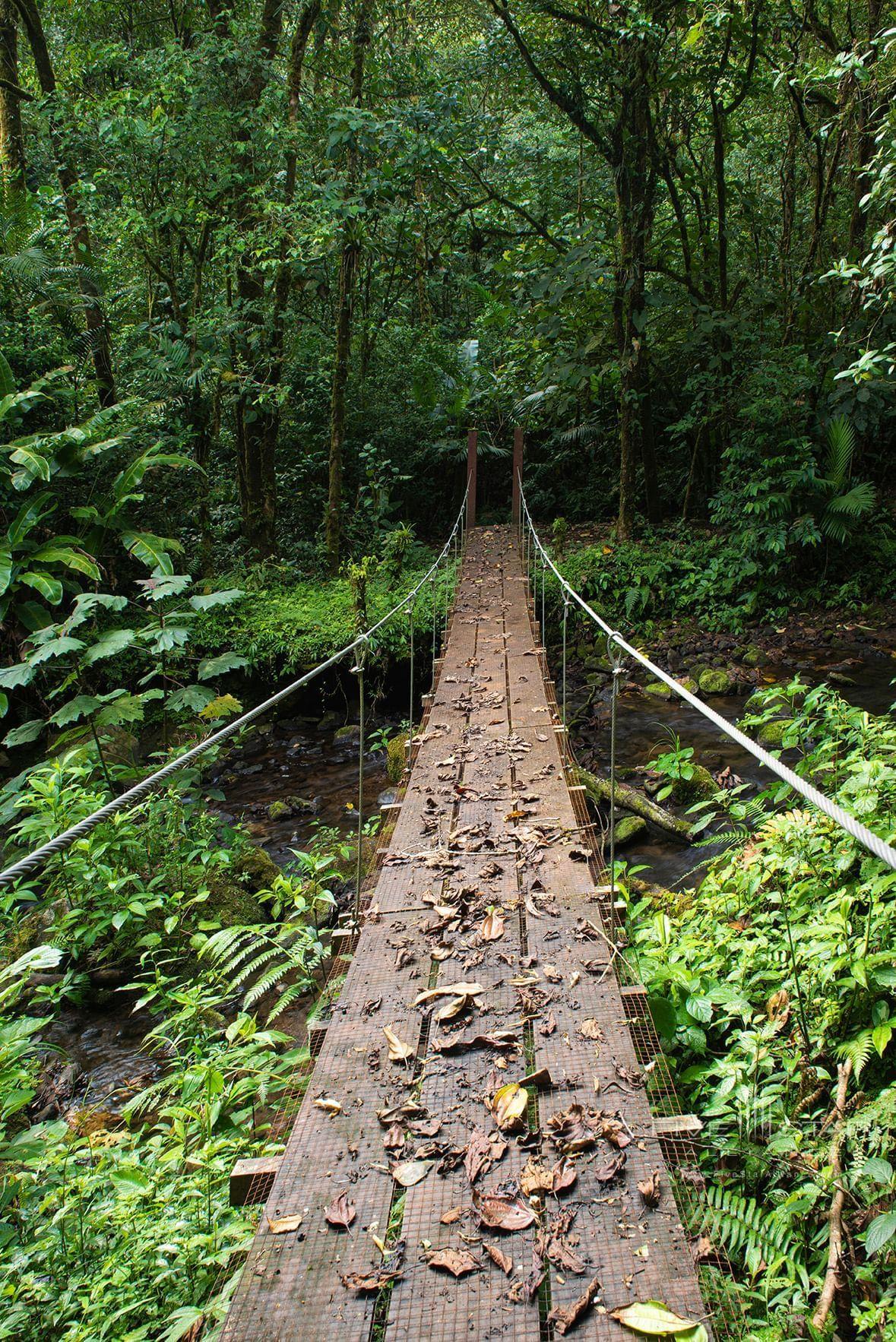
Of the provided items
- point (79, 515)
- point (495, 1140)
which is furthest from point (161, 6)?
point (495, 1140)

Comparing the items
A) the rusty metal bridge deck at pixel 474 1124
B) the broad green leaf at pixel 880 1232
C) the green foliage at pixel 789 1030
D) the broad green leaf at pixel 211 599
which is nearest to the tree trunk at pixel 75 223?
the broad green leaf at pixel 211 599

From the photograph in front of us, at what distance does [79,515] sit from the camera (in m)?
5.19

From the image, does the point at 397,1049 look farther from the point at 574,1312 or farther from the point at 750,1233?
the point at 750,1233

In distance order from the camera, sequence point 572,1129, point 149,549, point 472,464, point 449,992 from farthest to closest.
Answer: point 472,464 → point 149,549 → point 449,992 → point 572,1129

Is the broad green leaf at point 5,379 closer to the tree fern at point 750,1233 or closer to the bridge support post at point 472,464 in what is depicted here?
the bridge support post at point 472,464

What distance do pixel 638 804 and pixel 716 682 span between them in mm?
2031

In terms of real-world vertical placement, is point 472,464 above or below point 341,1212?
above

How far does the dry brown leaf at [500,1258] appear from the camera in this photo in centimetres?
110

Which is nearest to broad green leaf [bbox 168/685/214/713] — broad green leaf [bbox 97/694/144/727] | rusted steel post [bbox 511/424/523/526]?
broad green leaf [bbox 97/694/144/727]

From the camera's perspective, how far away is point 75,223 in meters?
6.12

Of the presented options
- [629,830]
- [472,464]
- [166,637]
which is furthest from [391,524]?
[629,830]

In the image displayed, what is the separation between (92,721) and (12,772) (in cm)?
226

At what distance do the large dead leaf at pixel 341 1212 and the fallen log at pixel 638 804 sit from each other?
2.59 m

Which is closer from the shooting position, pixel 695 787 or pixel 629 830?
pixel 629 830
